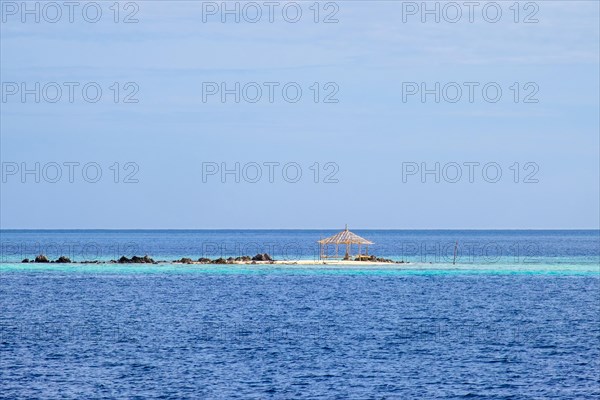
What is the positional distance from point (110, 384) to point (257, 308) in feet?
87.6

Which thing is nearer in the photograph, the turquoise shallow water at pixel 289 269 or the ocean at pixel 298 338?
the ocean at pixel 298 338

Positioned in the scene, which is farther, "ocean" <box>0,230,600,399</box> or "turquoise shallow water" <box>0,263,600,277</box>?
"turquoise shallow water" <box>0,263,600,277</box>

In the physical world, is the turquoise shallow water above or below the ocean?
above

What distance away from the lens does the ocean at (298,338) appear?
122 feet

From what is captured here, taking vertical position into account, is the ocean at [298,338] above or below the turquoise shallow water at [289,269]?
below

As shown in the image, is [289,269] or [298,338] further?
[289,269]

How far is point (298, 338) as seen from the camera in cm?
4916

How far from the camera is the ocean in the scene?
3712cm

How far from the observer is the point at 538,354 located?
146ft

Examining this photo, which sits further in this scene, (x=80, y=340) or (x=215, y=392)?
(x=80, y=340)

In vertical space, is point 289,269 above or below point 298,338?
above

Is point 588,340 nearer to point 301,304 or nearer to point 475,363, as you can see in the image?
point 475,363

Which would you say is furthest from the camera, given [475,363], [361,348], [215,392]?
[361,348]

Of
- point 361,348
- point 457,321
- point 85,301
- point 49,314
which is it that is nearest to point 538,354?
point 361,348
